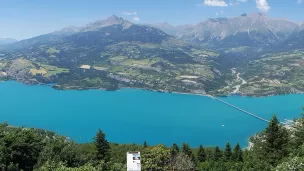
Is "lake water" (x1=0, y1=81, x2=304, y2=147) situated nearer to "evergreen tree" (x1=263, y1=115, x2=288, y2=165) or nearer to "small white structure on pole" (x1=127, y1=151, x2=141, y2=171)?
"evergreen tree" (x1=263, y1=115, x2=288, y2=165)

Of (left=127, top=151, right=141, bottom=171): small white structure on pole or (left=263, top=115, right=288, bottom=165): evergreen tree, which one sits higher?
(left=263, top=115, right=288, bottom=165): evergreen tree

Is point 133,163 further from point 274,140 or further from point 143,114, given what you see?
point 143,114

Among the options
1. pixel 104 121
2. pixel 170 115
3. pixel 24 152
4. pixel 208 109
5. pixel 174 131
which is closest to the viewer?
pixel 24 152

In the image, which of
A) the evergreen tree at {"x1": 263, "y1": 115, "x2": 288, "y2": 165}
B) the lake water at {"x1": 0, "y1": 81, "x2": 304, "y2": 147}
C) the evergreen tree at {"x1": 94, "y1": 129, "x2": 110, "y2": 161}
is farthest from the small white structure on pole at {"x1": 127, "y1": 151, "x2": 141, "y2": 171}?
the lake water at {"x1": 0, "y1": 81, "x2": 304, "y2": 147}

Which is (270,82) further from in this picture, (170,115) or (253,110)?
(170,115)

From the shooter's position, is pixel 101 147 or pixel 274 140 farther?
pixel 101 147

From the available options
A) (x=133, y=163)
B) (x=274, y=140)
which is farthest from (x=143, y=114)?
(x=133, y=163)

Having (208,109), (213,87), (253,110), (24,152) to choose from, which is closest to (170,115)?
(208,109)

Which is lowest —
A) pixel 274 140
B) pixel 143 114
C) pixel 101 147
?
pixel 274 140
